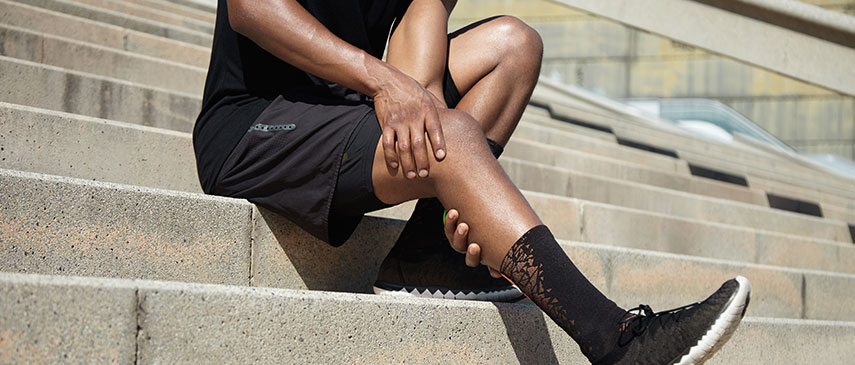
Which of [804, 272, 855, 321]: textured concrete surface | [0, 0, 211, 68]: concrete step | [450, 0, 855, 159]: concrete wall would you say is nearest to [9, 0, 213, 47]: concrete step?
[0, 0, 211, 68]: concrete step

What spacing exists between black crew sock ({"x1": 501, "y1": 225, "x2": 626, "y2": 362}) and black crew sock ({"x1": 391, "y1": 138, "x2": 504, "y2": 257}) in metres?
0.33

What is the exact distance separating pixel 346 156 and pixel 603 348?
64 centimetres

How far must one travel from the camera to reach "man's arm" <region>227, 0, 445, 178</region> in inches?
73.1

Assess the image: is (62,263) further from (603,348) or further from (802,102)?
(802,102)

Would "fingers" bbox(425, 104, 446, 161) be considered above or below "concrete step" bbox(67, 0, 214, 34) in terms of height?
above

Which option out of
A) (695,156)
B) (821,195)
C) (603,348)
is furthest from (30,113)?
(821,195)

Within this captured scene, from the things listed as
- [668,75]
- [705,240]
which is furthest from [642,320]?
[668,75]

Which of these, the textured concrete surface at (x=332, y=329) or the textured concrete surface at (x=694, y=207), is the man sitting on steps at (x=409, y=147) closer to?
the textured concrete surface at (x=332, y=329)

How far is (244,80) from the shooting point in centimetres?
213

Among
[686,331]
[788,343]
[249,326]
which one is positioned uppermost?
[686,331]

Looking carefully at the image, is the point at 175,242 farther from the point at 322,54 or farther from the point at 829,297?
the point at 829,297

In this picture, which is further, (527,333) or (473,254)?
(527,333)

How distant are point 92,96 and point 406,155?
1.44 metres

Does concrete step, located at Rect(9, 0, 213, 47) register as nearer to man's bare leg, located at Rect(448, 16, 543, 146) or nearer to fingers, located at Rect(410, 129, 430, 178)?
man's bare leg, located at Rect(448, 16, 543, 146)
